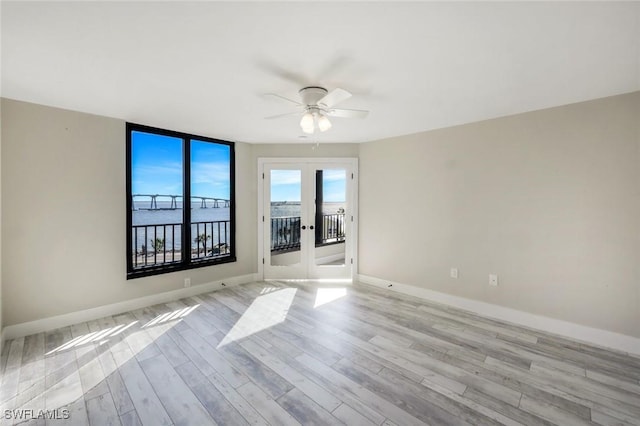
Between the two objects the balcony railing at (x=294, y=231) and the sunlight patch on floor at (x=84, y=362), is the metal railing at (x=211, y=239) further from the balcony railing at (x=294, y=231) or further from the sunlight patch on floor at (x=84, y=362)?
the sunlight patch on floor at (x=84, y=362)

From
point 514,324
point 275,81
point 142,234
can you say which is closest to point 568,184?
point 514,324

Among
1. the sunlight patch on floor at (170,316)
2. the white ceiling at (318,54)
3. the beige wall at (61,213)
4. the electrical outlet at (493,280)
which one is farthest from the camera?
the electrical outlet at (493,280)

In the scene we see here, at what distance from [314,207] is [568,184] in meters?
3.41

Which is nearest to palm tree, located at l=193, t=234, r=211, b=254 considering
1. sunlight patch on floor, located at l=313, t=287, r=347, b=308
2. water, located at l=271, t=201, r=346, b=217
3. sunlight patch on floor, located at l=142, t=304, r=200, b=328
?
water, located at l=271, t=201, r=346, b=217

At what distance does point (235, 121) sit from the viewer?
362 cm

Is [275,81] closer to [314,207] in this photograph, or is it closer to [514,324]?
[314,207]

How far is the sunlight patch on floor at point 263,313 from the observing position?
10.1ft

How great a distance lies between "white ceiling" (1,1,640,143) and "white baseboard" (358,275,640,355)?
92.9 inches

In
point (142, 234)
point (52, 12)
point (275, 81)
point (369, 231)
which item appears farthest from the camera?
point (369, 231)

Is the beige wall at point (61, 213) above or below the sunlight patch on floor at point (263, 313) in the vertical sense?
above

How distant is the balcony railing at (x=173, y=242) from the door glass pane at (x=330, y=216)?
5.25 ft

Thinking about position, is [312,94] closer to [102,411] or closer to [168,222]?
[102,411]

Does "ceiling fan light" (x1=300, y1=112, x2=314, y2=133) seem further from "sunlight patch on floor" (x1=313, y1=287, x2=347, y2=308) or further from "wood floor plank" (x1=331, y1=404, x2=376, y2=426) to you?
"sunlight patch on floor" (x1=313, y1=287, x2=347, y2=308)

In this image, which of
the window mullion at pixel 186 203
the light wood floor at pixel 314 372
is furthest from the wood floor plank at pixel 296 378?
the window mullion at pixel 186 203
